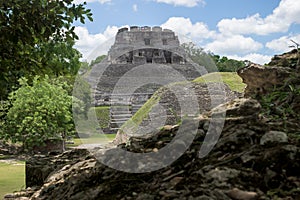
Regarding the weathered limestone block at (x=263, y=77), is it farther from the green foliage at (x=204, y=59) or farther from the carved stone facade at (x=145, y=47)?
the carved stone facade at (x=145, y=47)

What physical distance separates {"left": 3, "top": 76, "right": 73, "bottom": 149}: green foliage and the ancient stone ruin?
530cm

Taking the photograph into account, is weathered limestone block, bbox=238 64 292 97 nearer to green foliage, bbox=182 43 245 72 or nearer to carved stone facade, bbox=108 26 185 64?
green foliage, bbox=182 43 245 72

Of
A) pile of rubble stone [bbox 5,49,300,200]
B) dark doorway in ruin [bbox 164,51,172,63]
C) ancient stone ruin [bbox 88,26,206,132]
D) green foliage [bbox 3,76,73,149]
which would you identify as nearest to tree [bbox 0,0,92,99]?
pile of rubble stone [bbox 5,49,300,200]

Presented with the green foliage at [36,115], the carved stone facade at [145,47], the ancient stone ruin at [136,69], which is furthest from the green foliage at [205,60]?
the carved stone facade at [145,47]

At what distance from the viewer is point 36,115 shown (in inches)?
707

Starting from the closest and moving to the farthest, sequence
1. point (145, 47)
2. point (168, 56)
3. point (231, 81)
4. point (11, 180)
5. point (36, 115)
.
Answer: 1. point (11, 180)
2. point (231, 81)
3. point (36, 115)
4. point (168, 56)
5. point (145, 47)

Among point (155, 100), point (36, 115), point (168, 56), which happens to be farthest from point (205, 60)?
point (168, 56)

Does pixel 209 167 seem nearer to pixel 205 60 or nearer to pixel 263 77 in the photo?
pixel 263 77

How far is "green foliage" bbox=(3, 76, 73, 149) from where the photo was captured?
18.0 meters

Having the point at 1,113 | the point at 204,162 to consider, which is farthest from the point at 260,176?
the point at 1,113

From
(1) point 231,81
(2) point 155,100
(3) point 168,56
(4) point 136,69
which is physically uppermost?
(3) point 168,56

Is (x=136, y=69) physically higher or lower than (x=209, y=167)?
higher

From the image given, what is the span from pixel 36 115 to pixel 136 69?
69.7 feet

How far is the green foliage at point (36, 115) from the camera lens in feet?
59.0
